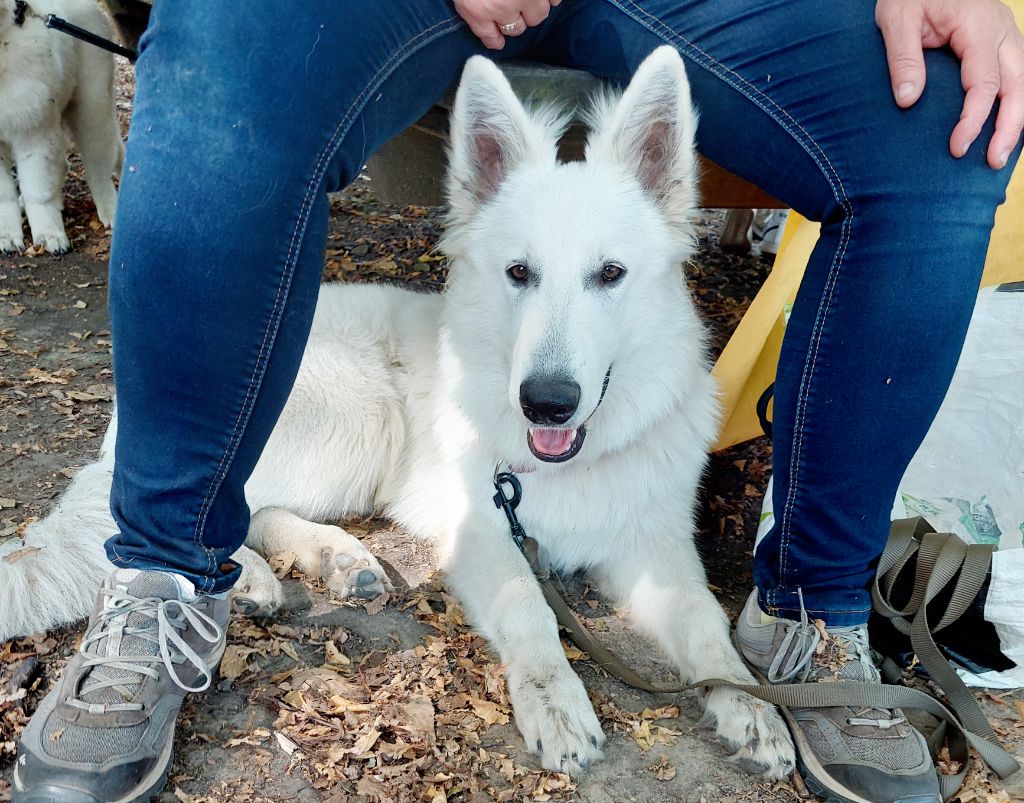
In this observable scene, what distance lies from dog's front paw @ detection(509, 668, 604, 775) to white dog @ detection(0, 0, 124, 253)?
3.86m

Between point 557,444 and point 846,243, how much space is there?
0.77 metres

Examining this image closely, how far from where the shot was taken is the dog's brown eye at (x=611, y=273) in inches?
78.2

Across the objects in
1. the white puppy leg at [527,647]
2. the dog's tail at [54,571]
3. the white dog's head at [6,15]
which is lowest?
the dog's tail at [54,571]

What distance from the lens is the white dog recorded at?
14.5ft

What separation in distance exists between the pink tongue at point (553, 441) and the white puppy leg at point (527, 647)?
35 cm

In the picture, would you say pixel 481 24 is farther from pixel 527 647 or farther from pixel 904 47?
pixel 527 647

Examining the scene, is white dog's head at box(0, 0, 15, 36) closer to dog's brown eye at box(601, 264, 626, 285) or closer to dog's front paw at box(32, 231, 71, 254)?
dog's front paw at box(32, 231, 71, 254)

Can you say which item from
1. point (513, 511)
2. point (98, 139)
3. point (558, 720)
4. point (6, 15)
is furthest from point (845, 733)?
point (98, 139)

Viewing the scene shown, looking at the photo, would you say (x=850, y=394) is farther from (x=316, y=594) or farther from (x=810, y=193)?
(x=316, y=594)

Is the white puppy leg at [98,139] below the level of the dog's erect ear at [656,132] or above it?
below

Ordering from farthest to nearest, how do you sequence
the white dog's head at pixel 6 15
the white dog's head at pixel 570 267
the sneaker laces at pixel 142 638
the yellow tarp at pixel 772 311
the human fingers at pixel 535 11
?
1. the white dog's head at pixel 6 15
2. the yellow tarp at pixel 772 311
3. the white dog's head at pixel 570 267
4. the human fingers at pixel 535 11
5. the sneaker laces at pixel 142 638

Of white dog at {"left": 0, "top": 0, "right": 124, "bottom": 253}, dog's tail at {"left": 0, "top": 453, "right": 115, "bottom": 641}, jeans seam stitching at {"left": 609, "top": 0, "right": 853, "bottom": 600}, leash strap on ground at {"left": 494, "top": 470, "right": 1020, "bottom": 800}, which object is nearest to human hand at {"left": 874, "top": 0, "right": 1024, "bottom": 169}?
jeans seam stitching at {"left": 609, "top": 0, "right": 853, "bottom": 600}

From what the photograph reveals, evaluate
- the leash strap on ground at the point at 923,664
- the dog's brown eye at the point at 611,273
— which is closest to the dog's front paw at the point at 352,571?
the leash strap on ground at the point at 923,664

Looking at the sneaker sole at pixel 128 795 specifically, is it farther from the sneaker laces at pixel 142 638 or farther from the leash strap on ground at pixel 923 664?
the leash strap on ground at pixel 923 664
